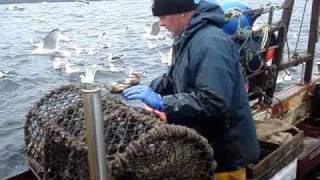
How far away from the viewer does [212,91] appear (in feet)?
10.2

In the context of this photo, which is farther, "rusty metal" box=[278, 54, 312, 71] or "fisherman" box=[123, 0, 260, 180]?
"rusty metal" box=[278, 54, 312, 71]

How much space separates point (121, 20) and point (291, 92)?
35.5 metres

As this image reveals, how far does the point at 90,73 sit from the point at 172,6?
51.9 feet

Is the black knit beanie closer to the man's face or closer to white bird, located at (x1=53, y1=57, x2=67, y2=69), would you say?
the man's face

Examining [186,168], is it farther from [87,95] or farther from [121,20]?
[121,20]

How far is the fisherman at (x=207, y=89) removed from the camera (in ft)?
10.3

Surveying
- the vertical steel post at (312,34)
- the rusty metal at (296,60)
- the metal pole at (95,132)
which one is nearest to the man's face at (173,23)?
the metal pole at (95,132)

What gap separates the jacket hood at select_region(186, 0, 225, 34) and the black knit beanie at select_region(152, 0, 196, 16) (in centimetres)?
7

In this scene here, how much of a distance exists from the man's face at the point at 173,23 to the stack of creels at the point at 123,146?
24.1 inches

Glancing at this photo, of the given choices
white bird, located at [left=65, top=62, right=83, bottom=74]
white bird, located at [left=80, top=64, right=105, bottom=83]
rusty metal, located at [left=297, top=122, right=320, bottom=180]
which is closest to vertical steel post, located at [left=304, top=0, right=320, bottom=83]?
rusty metal, located at [left=297, top=122, right=320, bottom=180]

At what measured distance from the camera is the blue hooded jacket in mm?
3141

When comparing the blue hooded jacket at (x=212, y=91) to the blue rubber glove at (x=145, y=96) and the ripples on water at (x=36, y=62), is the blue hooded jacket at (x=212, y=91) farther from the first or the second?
the ripples on water at (x=36, y=62)

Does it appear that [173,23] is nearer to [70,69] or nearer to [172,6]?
[172,6]

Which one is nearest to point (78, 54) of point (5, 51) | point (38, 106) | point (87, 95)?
point (5, 51)
